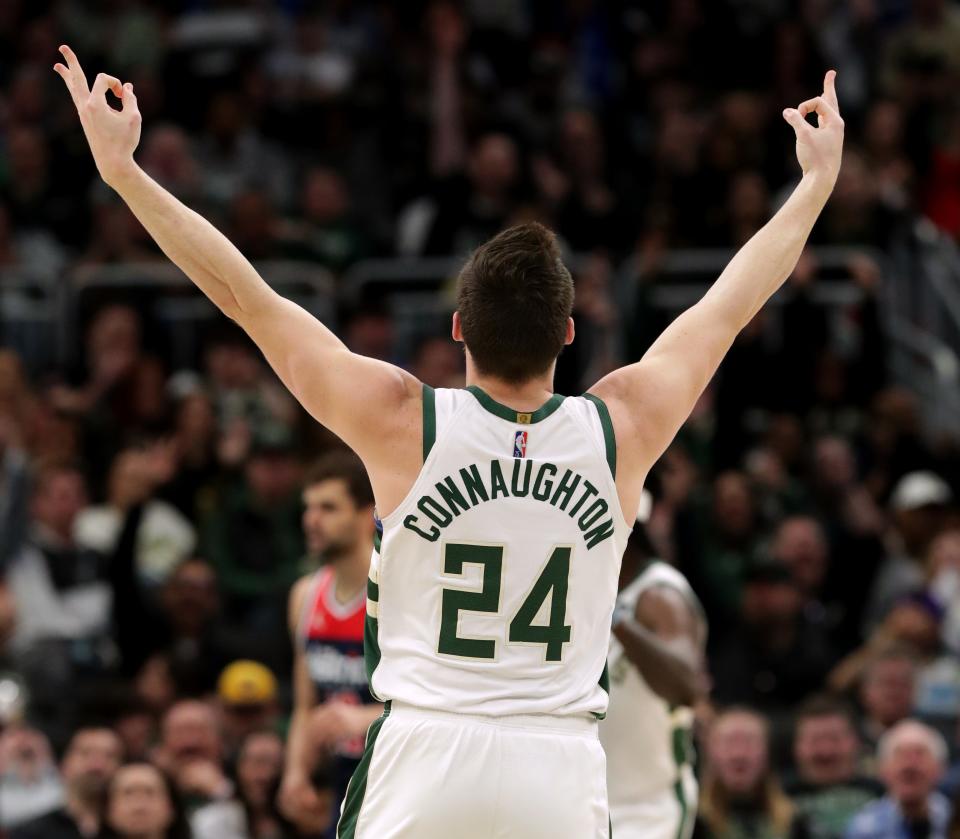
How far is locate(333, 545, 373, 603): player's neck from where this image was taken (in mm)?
9000

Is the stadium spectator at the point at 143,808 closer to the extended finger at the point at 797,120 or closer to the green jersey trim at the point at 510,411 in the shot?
the green jersey trim at the point at 510,411

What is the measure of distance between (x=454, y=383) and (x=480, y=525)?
908 centimetres

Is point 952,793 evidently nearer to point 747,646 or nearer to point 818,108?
point 747,646

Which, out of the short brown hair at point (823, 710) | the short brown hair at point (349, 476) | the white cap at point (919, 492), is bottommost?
the short brown hair at point (823, 710)

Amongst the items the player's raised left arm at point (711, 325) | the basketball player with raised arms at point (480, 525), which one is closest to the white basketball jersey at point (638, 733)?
the player's raised left arm at point (711, 325)

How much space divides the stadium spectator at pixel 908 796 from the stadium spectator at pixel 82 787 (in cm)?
431

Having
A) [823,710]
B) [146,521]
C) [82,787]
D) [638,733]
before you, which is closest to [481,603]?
[638,733]

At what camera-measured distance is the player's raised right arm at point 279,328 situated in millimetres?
5090

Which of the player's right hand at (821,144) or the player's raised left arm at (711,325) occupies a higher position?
the player's right hand at (821,144)

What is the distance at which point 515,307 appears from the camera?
5113mm

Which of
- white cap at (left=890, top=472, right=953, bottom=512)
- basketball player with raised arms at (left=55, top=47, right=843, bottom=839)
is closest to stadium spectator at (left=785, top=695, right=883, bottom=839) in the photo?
white cap at (left=890, top=472, right=953, bottom=512)

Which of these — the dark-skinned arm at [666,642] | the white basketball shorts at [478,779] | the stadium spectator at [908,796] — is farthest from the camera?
the stadium spectator at [908,796]

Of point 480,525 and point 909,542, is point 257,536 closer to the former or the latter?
point 909,542

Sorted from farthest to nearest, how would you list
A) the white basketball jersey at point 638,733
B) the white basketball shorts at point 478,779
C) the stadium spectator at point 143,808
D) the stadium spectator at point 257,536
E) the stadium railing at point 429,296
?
the stadium railing at point 429,296 < the stadium spectator at point 257,536 < the stadium spectator at point 143,808 < the white basketball jersey at point 638,733 < the white basketball shorts at point 478,779
